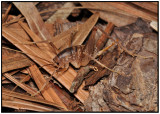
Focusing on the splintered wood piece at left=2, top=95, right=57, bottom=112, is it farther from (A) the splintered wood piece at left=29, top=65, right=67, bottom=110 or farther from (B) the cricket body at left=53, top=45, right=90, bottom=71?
(B) the cricket body at left=53, top=45, right=90, bottom=71

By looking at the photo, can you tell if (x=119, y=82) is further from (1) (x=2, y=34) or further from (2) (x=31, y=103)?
(1) (x=2, y=34)

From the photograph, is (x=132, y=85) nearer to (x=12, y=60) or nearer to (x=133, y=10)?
(x=133, y=10)

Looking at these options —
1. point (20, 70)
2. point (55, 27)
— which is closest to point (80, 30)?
point (55, 27)

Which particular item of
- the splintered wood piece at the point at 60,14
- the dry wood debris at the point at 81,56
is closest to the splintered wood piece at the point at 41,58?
the dry wood debris at the point at 81,56

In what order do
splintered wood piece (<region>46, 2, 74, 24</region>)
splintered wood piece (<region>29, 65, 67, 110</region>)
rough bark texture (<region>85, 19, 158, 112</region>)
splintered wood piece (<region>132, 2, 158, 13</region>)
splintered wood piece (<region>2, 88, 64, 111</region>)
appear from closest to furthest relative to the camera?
rough bark texture (<region>85, 19, 158, 112</region>) < splintered wood piece (<region>2, 88, 64, 111</region>) < splintered wood piece (<region>29, 65, 67, 110</region>) < splintered wood piece (<region>132, 2, 158, 13</region>) < splintered wood piece (<region>46, 2, 74, 24</region>)

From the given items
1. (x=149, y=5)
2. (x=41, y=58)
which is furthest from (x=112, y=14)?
(x=41, y=58)

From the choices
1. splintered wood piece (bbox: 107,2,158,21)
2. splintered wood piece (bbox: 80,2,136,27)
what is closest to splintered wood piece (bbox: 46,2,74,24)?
splintered wood piece (bbox: 80,2,136,27)

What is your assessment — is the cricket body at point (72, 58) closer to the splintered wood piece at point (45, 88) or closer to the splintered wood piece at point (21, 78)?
the splintered wood piece at point (45, 88)

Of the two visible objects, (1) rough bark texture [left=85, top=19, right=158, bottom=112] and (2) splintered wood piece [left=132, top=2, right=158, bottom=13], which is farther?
(2) splintered wood piece [left=132, top=2, right=158, bottom=13]
